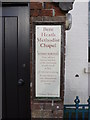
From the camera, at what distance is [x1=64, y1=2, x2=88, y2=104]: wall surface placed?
4293 millimetres

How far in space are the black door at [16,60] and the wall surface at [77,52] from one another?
1.13 metres

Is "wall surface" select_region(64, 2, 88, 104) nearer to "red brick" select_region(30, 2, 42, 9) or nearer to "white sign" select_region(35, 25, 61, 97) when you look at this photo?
"white sign" select_region(35, 25, 61, 97)

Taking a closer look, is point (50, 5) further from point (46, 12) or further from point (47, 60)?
point (47, 60)

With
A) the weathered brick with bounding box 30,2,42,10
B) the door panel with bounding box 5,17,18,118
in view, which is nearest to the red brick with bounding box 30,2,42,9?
the weathered brick with bounding box 30,2,42,10

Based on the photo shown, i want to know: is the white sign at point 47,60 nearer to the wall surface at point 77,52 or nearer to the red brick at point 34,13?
the red brick at point 34,13

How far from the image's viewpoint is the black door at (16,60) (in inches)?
139

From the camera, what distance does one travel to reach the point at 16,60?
142 inches

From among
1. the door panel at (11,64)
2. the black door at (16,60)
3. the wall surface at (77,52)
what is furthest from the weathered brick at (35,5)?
the wall surface at (77,52)

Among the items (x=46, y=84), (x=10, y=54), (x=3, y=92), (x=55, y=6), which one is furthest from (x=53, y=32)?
(x=3, y=92)

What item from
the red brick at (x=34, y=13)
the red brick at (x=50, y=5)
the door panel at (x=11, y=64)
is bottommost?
the door panel at (x=11, y=64)

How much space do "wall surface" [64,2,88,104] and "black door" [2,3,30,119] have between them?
1134 mm

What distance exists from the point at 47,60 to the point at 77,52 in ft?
5.21

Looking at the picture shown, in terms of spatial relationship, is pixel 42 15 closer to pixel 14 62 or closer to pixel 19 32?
pixel 19 32

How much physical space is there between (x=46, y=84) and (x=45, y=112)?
436 mm
